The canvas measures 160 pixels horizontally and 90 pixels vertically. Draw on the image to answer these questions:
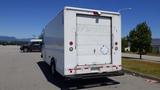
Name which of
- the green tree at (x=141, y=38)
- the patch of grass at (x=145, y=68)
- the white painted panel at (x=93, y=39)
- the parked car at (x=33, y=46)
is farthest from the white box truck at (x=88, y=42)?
the green tree at (x=141, y=38)

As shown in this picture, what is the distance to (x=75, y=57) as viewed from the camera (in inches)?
431

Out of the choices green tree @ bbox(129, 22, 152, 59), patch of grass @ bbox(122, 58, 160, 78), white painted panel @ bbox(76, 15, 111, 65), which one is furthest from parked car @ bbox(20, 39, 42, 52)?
white painted panel @ bbox(76, 15, 111, 65)

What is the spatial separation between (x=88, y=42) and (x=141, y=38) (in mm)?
41474

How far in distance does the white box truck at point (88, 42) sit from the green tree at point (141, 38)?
1605 inches

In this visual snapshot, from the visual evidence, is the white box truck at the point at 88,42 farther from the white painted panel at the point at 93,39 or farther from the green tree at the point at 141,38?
the green tree at the point at 141,38

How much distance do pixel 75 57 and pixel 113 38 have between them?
187 centimetres

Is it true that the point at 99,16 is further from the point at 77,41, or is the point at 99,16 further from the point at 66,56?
the point at 66,56

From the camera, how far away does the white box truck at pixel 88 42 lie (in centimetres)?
1077

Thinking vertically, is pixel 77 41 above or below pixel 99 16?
below

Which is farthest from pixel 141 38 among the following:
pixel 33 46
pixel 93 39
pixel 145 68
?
pixel 93 39

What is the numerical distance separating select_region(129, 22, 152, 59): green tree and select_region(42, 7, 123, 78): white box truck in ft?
134

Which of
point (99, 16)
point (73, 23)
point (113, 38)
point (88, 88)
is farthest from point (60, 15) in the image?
point (88, 88)

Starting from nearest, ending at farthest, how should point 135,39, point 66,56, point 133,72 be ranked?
1. point 66,56
2. point 133,72
3. point 135,39

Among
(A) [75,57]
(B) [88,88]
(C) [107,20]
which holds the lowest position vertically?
(B) [88,88]
